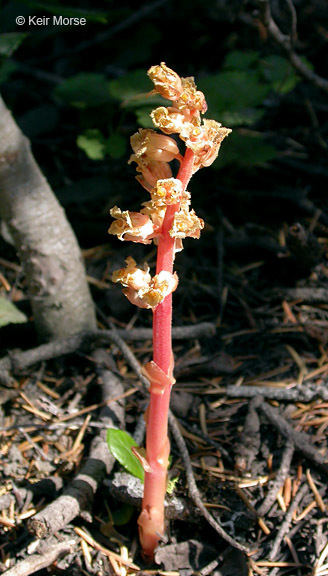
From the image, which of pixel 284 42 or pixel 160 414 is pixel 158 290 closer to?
pixel 160 414

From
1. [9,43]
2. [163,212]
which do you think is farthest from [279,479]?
[9,43]

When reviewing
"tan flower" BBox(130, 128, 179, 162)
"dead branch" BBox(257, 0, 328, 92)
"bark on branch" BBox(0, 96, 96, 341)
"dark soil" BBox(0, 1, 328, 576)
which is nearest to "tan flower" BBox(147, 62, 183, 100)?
"tan flower" BBox(130, 128, 179, 162)

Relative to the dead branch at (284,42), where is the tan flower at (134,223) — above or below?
below

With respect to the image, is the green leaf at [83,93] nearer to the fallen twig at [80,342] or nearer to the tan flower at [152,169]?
the fallen twig at [80,342]

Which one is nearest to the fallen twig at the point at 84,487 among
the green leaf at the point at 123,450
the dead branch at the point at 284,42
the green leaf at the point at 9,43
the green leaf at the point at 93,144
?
the green leaf at the point at 123,450

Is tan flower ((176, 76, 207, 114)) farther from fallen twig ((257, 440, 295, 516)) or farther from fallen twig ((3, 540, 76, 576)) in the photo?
fallen twig ((3, 540, 76, 576))

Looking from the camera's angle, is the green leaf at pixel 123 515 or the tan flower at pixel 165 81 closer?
the tan flower at pixel 165 81
